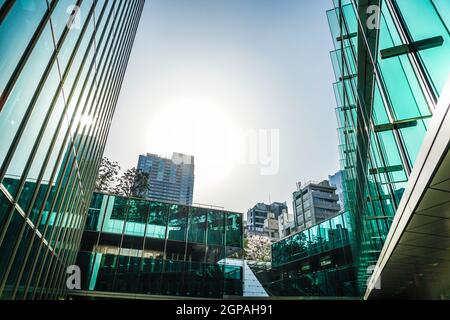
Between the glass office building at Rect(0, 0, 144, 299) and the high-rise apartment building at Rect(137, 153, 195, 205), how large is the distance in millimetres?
136595

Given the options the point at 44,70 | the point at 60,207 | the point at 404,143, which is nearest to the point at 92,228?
the point at 60,207

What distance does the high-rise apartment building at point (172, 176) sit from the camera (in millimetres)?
144375

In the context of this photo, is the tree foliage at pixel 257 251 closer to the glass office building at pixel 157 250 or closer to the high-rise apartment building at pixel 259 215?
the high-rise apartment building at pixel 259 215

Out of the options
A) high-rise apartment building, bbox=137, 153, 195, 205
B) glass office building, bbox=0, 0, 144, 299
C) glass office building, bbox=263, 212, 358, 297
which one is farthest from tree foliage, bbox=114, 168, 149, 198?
high-rise apartment building, bbox=137, 153, 195, 205

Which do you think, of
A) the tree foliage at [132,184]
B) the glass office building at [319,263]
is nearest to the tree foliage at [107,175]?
the tree foliage at [132,184]

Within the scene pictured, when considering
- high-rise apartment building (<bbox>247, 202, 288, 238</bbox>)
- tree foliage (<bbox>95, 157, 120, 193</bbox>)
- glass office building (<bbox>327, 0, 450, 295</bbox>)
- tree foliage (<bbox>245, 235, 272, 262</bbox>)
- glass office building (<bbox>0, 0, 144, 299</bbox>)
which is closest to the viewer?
glass office building (<bbox>0, 0, 144, 299</bbox>)

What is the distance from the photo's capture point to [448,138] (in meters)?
3.11

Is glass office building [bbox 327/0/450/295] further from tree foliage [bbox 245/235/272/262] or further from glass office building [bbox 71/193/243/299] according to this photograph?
tree foliage [bbox 245/235/272/262]

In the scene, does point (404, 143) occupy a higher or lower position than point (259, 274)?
higher

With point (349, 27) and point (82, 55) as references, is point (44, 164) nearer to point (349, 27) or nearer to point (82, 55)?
point (82, 55)

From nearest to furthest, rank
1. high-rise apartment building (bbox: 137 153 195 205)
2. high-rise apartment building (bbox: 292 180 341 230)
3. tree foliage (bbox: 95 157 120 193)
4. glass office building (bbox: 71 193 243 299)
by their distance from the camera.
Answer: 1. glass office building (bbox: 71 193 243 299)
2. tree foliage (bbox: 95 157 120 193)
3. high-rise apartment building (bbox: 292 180 341 230)
4. high-rise apartment building (bbox: 137 153 195 205)

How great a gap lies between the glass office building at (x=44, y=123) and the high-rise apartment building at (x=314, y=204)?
86911mm

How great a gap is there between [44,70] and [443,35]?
608 cm

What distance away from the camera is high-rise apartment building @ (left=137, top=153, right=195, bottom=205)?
14438 cm
